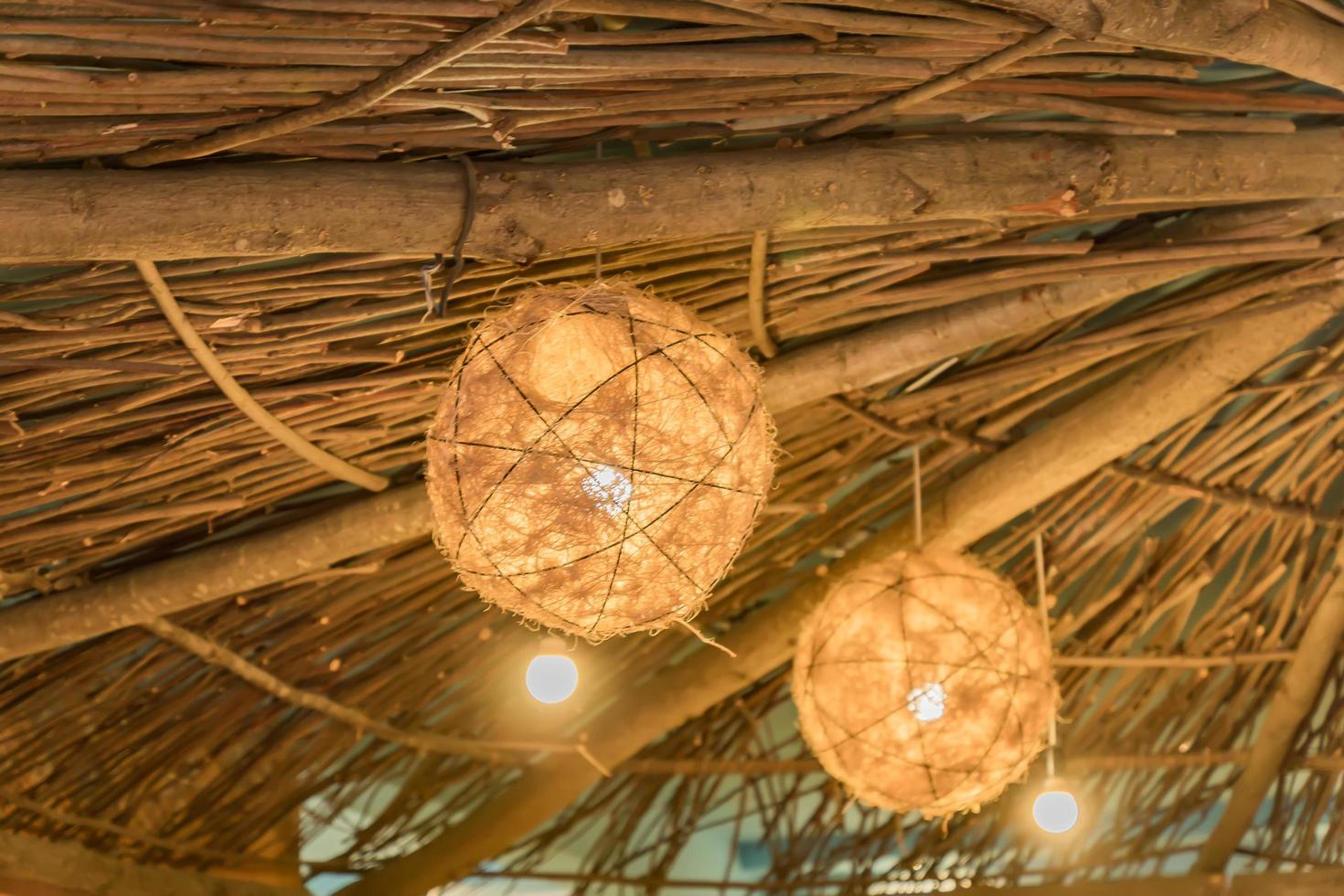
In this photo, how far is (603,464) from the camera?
1.48 meters

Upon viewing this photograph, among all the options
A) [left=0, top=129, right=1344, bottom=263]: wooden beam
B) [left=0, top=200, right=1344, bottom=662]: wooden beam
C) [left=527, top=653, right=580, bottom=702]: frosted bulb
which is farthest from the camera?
[left=527, top=653, right=580, bottom=702]: frosted bulb

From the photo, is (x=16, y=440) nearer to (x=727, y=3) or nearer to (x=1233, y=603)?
(x=727, y=3)

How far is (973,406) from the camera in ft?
8.22

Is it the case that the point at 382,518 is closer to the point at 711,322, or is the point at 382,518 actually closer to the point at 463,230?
the point at 711,322

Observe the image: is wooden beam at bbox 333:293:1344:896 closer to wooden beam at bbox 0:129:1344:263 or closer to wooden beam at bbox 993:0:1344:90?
wooden beam at bbox 0:129:1344:263

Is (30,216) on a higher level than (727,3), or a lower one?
lower

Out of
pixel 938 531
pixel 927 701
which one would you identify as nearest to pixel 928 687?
pixel 927 701

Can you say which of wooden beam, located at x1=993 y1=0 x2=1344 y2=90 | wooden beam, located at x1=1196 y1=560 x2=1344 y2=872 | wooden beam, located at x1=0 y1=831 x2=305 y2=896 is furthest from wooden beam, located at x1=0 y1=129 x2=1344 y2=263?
wooden beam, located at x1=0 y1=831 x2=305 y2=896

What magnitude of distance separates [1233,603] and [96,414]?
7.22 ft

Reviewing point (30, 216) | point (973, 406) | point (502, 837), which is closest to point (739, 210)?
point (30, 216)

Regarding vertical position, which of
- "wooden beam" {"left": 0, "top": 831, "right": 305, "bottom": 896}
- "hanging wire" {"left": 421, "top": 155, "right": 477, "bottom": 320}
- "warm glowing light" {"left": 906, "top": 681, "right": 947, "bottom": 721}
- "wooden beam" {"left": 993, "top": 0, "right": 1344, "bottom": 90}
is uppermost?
"wooden beam" {"left": 993, "top": 0, "right": 1344, "bottom": 90}

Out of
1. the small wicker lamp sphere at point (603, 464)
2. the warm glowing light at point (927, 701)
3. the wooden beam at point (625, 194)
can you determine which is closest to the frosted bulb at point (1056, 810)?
the warm glowing light at point (927, 701)

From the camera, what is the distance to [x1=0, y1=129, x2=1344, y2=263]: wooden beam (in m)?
1.42

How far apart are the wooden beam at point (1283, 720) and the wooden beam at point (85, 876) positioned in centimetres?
196
